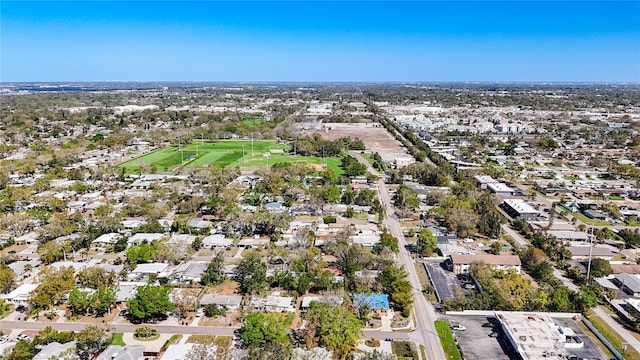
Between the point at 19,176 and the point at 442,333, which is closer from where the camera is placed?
the point at 442,333

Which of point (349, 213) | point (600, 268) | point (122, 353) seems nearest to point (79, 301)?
point (122, 353)

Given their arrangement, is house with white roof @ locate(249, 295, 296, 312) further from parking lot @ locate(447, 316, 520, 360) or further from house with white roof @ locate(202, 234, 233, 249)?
house with white roof @ locate(202, 234, 233, 249)

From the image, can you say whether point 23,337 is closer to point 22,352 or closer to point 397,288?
point 22,352

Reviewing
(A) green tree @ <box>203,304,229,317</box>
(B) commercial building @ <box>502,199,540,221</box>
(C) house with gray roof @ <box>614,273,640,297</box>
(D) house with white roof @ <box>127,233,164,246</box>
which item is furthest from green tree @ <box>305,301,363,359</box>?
(B) commercial building @ <box>502,199,540,221</box>

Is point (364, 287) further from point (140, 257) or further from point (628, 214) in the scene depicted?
point (628, 214)

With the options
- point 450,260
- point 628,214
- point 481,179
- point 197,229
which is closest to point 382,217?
point 450,260
